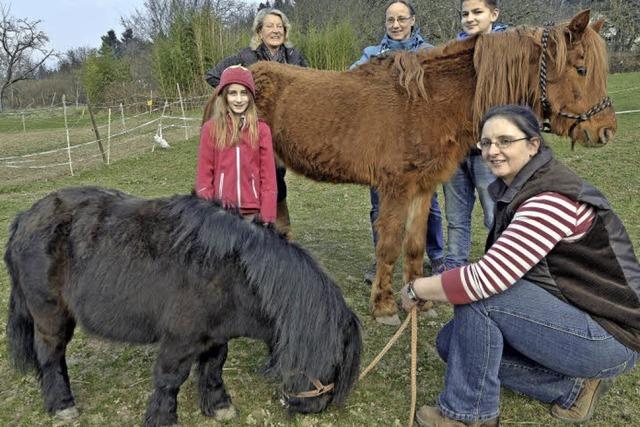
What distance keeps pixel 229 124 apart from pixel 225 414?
178 cm

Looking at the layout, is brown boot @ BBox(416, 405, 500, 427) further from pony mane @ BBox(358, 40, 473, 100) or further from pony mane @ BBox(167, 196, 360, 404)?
pony mane @ BBox(358, 40, 473, 100)

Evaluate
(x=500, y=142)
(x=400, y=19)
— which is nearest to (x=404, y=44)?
(x=400, y=19)

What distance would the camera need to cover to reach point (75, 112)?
101 feet

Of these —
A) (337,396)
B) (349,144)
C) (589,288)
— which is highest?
(349,144)

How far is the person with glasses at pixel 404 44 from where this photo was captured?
376 centimetres

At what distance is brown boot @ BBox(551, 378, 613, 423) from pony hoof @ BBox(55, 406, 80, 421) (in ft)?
8.29

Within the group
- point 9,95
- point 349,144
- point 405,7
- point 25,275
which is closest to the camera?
point 25,275

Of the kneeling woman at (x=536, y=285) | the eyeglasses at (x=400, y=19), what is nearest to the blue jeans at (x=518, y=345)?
the kneeling woman at (x=536, y=285)

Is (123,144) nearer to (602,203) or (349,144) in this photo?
(349,144)

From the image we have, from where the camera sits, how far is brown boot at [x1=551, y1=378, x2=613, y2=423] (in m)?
2.32

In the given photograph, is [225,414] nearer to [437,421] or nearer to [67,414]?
[67,414]

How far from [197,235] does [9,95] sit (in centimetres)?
4891

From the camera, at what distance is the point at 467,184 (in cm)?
395

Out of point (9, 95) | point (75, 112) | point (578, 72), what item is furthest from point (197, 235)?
point (9, 95)
